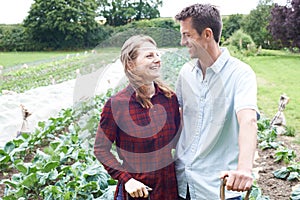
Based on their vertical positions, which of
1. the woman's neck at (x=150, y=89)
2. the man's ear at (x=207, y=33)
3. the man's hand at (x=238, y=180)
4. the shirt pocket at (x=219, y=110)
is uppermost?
the man's ear at (x=207, y=33)

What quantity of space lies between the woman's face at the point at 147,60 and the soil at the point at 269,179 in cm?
263

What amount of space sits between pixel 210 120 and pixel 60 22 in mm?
27315

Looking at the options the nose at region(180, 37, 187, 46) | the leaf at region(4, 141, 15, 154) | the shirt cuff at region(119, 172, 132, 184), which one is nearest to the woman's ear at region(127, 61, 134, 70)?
the nose at region(180, 37, 187, 46)

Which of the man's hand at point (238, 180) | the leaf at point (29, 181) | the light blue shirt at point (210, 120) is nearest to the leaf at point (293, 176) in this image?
the leaf at point (29, 181)

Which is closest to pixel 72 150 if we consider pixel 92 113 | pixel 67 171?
pixel 67 171

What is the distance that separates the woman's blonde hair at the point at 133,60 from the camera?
158 cm

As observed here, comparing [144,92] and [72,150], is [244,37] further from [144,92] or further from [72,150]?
[144,92]

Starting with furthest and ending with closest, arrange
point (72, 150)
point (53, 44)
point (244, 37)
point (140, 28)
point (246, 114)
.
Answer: point (53, 44) → point (244, 37) → point (72, 150) → point (140, 28) → point (246, 114)

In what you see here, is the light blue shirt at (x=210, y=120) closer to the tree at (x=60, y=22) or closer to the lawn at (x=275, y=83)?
the lawn at (x=275, y=83)

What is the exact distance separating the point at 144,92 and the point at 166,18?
352 millimetres

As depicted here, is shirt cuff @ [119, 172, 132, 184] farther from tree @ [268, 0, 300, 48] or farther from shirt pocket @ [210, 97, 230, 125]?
tree @ [268, 0, 300, 48]

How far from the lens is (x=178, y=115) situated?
1759mm

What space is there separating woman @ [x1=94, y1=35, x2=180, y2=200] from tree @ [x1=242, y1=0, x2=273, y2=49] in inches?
1047

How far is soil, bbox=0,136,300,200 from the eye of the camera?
3.84 meters
